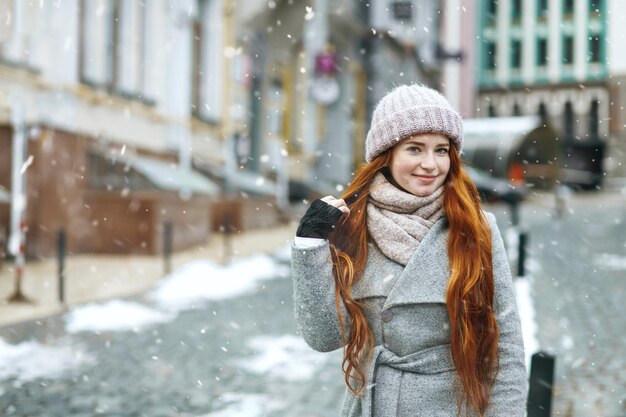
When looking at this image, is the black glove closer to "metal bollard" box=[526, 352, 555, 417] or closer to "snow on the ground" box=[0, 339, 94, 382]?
"metal bollard" box=[526, 352, 555, 417]

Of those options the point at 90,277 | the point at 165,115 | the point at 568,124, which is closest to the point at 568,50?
the point at 568,124

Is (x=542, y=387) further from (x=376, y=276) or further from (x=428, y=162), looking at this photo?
(x=428, y=162)

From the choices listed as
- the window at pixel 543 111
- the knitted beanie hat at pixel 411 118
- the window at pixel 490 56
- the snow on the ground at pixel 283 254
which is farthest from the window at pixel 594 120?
the knitted beanie hat at pixel 411 118

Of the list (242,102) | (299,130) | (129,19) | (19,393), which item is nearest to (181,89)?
(129,19)

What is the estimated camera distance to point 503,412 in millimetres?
2387

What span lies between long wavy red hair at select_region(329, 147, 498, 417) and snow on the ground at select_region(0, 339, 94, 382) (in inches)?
196

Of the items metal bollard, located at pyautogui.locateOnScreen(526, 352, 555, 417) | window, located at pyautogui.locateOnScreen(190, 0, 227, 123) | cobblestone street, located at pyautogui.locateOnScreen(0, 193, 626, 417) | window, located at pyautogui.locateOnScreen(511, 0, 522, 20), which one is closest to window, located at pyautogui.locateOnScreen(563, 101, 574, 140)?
window, located at pyautogui.locateOnScreen(511, 0, 522, 20)

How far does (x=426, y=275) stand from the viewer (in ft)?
7.91

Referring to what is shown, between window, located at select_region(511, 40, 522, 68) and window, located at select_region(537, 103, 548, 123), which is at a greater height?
window, located at select_region(511, 40, 522, 68)

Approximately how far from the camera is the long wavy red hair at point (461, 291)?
2.37m

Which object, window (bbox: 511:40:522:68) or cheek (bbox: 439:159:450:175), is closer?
cheek (bbox: 439:159:450:175)

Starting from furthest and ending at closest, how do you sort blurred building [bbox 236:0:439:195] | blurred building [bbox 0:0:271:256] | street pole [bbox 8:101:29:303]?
1. blurred building [bbox 236:0:439:195]
2. blurred building [bbox 0:0:271:256]
3. street pole [bbox 8:101:29:303]

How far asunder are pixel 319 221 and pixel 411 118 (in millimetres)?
412

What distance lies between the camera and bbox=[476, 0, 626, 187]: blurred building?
A: 36688 mm
